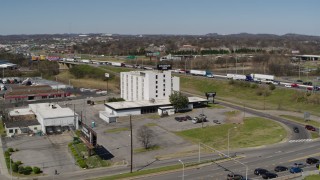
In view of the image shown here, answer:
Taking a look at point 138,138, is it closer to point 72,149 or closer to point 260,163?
point 72,149

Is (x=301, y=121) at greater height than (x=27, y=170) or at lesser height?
greater

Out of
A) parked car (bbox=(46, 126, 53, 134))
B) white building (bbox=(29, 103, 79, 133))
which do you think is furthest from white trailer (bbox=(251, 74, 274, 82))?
parked car (bbox=(46, 126, 53, 134))

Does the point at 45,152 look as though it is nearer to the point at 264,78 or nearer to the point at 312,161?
the point at 312,161

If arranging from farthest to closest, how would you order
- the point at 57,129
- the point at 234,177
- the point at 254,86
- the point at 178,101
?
the point at 254,86
the point at 178,101
the point at 57,129
the point at 234,177

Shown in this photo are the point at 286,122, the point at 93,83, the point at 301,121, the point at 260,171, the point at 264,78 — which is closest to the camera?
the point at 260,171

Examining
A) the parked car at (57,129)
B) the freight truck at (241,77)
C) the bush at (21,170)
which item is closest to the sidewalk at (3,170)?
the bush at (21,170)

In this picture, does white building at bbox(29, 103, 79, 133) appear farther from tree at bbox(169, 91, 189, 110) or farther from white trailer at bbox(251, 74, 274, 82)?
white trailer at bbox(251, 74, 274, 82)

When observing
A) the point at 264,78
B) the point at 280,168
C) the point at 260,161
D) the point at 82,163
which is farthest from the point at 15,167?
the point at 264,78
